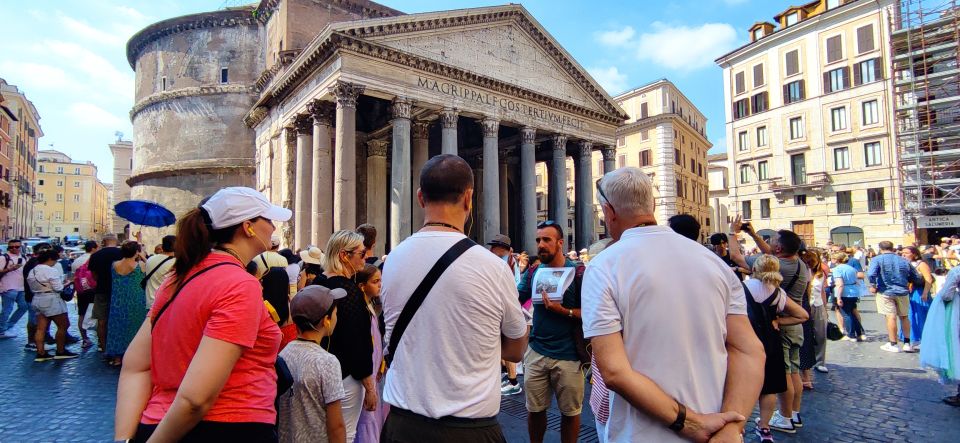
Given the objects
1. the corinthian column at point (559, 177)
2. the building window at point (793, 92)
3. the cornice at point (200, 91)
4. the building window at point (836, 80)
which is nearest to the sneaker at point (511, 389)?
the corinthian column at point (559, 177)

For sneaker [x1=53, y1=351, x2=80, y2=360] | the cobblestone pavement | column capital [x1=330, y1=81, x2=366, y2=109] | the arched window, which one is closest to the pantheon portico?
column capital [x1=330, y1=81, x2=366, y2=109]

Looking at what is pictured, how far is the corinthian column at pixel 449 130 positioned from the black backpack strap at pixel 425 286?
52.0 feet

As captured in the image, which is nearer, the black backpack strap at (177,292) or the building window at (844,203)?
the black backpack strap at (177,292)

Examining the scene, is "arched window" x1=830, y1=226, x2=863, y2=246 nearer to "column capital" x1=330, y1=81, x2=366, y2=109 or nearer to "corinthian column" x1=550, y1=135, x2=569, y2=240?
"corinthian column" x1=550, y1=135, x2=569, y2=240

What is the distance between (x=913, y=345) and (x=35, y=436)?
455 inches

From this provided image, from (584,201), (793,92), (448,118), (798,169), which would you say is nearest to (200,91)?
(448,118)

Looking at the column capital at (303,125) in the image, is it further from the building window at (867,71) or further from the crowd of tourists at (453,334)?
the building window at (867,71)

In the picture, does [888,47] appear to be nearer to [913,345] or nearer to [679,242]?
[913,345]

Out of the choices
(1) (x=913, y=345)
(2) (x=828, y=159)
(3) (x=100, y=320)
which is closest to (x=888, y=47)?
(2) (x=828, y=159)

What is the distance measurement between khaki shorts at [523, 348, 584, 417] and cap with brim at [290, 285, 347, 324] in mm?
1802

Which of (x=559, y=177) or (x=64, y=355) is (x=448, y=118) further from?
(x=64, y=355)

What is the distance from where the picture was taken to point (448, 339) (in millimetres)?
1807

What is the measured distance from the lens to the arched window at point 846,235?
27.1 m

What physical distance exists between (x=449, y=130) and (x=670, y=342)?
16646mm
